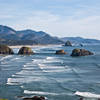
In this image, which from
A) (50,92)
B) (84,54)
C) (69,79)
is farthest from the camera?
(84,54)

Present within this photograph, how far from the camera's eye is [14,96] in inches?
1276

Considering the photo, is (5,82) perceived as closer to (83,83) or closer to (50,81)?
(50,81)

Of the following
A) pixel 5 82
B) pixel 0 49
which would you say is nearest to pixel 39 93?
pixel 5 82

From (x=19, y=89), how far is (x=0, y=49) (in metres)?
93.2

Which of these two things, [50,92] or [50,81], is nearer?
[50,92]

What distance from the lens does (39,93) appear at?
33938 mm

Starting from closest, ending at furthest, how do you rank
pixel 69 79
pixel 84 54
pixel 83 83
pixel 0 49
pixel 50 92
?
1. pixel 50 92
2. pixel 83 83
3. pixel 69 79
4. pixel 84 54
5. pixel 0 49

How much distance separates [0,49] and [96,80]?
90.3 metres

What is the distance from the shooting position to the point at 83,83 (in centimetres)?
4156

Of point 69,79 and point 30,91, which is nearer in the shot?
point 30,91

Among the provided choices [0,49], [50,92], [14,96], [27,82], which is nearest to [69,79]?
[27,82]

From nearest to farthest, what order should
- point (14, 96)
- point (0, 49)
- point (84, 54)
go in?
point (14, 96) → point (84, 54) → point (0, 49)

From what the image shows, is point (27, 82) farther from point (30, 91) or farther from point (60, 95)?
point (60, 95)

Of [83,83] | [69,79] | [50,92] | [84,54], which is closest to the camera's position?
[50,92]
